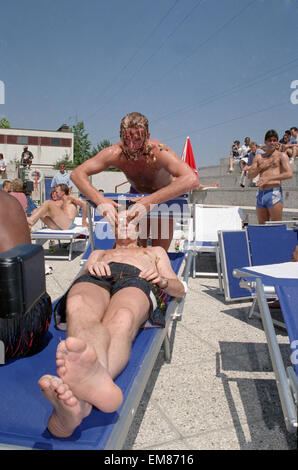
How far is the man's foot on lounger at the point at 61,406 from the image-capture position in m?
1.30

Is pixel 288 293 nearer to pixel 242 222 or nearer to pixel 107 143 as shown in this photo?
pixel 242 222

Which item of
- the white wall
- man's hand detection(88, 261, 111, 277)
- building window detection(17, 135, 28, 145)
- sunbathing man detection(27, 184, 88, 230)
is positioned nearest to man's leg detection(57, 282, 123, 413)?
man's hand detection(88, 261, 111, 277)

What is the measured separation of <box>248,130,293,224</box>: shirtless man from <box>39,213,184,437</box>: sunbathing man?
11.4 feet

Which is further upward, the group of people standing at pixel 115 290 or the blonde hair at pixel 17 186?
the blonde hair at pixel 17 186

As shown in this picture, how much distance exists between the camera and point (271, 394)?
97.2 inches

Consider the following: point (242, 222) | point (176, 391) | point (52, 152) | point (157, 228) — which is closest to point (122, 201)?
point (157, 228)

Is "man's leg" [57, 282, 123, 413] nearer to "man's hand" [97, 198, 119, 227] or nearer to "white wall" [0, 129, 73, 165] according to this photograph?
"man's hand" [97, 198, 119, 227]

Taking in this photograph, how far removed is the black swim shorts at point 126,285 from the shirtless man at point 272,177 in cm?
382

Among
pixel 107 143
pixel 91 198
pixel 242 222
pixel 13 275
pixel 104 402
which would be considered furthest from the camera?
pixel 107 143

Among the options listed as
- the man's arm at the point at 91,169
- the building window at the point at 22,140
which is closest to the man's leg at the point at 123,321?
the man's arm at the point at 91,169

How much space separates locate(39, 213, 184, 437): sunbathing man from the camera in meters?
1.33

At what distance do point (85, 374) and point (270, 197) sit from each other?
508 cm

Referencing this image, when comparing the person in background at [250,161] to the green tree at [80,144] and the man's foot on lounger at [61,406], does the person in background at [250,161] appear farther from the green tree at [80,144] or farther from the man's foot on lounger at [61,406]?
the green tree at [80,144]
